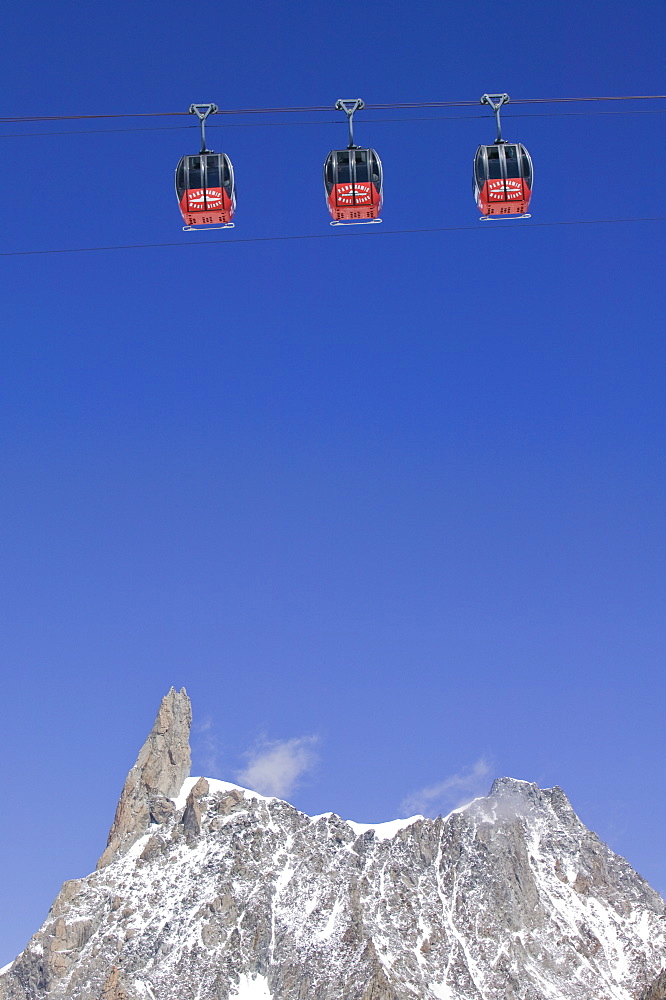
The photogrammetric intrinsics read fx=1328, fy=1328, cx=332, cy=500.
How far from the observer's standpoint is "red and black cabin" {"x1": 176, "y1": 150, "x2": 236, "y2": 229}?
43594 mm

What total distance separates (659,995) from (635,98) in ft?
585

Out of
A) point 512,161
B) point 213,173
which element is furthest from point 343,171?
point 512,161

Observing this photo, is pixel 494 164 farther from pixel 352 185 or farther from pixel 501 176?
pixel 352 185

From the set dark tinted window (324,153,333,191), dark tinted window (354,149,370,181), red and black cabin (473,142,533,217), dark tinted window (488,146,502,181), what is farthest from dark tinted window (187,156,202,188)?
dark tinted window (488,146,502,181)

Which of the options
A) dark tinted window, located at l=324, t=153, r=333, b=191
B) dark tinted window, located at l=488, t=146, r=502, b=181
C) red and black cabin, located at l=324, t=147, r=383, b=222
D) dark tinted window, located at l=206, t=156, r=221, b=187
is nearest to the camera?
dark tinted window, located at l=206, t=156, r=221, b=187

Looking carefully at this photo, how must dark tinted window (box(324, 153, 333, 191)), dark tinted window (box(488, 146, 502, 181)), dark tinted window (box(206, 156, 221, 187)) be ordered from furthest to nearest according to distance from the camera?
dark tinted window (box(488, 146, 502, 181)) → dark tinted window (box(324, 153, 333, 191)) → dark tinted window (box(206, 156, 221, 187))

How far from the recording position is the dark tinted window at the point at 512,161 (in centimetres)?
4441

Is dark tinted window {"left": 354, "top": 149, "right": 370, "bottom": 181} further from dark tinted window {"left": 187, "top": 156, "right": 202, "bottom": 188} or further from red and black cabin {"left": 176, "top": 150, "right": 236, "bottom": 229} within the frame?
dark tinted window {"left": 187, "top": 156, "right": 202, "bottom": 188}

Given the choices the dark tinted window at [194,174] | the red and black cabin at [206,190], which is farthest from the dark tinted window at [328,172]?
the dark tinted window at [194,174]

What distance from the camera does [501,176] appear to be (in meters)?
44.4

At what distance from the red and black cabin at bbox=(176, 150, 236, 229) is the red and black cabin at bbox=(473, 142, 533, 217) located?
27.3 ft

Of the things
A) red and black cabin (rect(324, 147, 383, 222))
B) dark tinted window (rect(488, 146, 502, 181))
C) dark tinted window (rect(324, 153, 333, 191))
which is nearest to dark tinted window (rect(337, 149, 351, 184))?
red and black cabin (rect(324, 147, 383, 222))

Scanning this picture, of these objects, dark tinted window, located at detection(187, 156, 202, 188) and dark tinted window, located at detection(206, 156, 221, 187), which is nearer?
dark tinted window, located at detection(206, 156, 221, 187)

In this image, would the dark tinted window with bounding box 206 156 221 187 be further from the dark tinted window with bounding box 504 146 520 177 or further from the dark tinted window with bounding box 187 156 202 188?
the dark tinted window with bounding box 504 146 520 177
